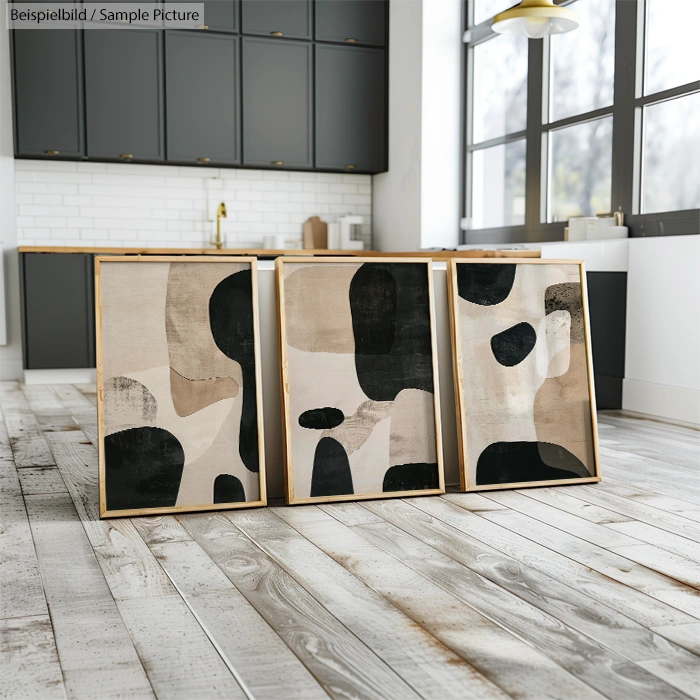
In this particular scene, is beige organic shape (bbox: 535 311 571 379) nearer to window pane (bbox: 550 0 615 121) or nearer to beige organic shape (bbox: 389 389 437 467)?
beige organic shape (bbox: 389 389 437 467)

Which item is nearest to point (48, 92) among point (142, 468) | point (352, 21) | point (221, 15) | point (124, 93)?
point (124, 93)

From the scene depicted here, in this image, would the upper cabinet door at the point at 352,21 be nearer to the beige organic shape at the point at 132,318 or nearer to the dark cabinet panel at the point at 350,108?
the dark cabinet panel at the point at 350,108

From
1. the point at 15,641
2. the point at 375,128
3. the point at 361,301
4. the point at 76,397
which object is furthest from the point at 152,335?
the point at 375,128

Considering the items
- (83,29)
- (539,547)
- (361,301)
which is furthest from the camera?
(83,29)

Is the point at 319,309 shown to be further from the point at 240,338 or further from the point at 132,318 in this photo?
the point at 132,318

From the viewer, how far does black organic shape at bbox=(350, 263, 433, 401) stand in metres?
2.83

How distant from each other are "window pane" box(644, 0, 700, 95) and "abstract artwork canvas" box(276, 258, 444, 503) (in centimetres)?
234

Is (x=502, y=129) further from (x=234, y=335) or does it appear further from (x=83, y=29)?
(x=234, y=335)

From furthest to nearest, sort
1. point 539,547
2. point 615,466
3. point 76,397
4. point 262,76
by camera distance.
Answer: point 262,76, point 76,397, point 615,466, point 539,547

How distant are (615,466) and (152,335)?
1.81 meters

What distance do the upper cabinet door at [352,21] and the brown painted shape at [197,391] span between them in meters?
4.57

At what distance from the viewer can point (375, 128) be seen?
6.74m

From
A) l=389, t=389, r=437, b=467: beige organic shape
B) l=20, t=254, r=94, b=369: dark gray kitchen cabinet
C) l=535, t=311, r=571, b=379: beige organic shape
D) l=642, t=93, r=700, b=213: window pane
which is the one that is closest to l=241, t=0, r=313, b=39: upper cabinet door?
l=20, t=254, r=94, b=369: dark gray kitchen cabinet

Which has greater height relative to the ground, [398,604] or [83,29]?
[83,29]
